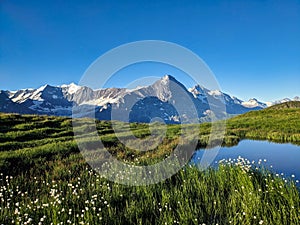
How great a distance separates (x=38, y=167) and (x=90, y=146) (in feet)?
26.5

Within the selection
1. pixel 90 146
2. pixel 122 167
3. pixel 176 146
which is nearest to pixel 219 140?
pixel 176 146

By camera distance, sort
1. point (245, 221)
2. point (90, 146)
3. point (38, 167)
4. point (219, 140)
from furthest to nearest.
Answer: point (219, 140), point (90, 146), point (38, 167), point (245, 221)

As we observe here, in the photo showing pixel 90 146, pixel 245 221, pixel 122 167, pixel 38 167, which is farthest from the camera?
pixel 90 146

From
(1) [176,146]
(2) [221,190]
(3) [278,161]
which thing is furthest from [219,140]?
(2) [221,190]

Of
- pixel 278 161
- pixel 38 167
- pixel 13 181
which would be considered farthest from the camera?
pixel 278 161

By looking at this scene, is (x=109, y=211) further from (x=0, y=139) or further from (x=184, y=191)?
(x=0, y=139)

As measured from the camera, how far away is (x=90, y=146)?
78.4 feet

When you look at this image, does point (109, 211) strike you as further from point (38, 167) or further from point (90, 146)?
point (90, 146)

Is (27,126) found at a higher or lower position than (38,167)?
higher

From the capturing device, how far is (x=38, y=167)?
1592 centimetres

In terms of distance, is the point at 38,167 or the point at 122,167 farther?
the point at 38,167

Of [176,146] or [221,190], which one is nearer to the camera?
[221,190]

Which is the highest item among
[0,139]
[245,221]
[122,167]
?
[0,139]

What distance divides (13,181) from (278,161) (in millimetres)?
16535
